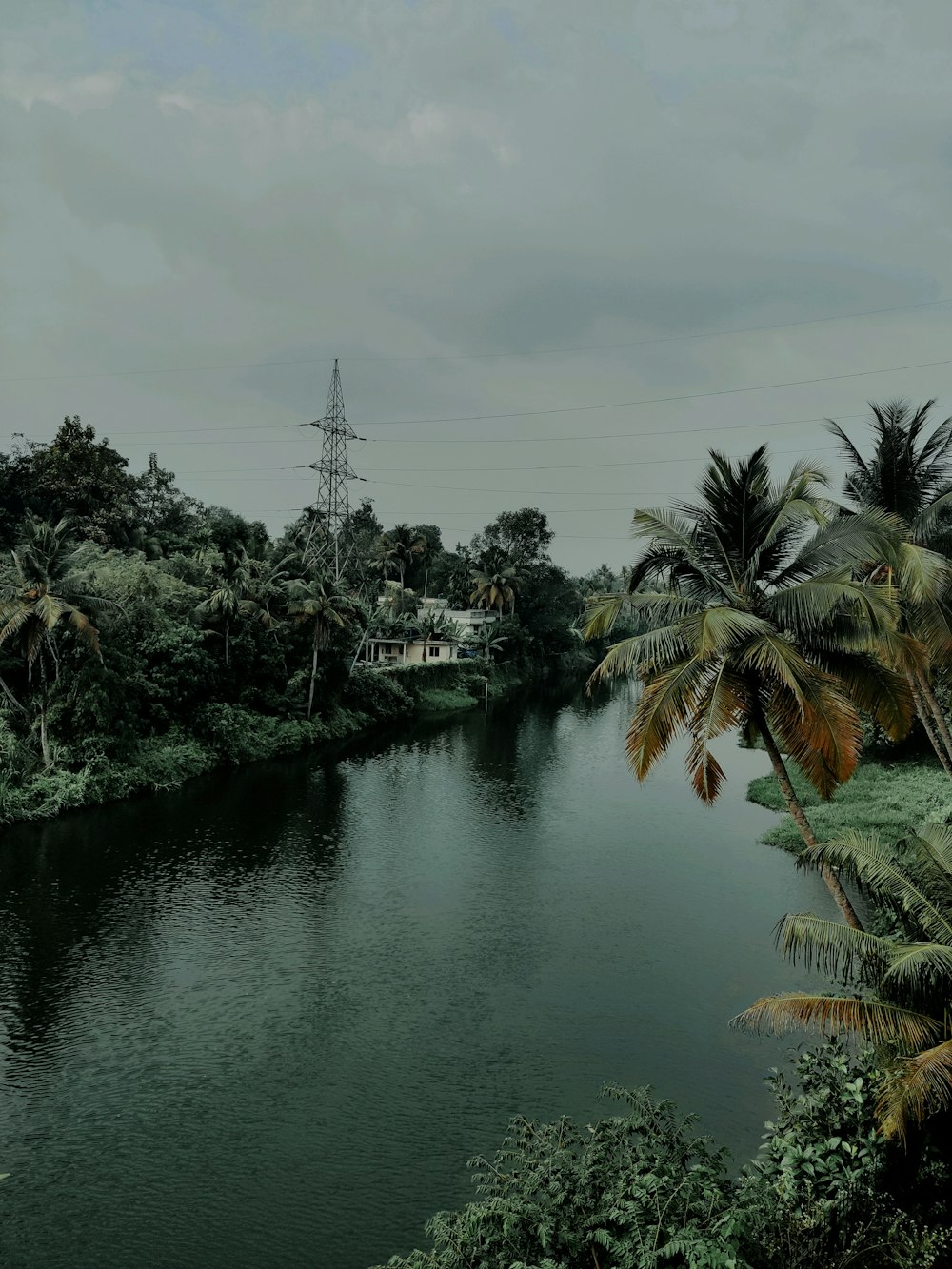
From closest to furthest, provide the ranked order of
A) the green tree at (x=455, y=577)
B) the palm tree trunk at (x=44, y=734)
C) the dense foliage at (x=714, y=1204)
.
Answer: the dense foliage at (x=714, y=1204), the palm tree trunk at (x=44, y=734), the green tree at (x=455, y=577)

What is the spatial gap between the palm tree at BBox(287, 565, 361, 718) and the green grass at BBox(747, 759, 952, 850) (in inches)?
866

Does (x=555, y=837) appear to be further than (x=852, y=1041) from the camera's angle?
Yes

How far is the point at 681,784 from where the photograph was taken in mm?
39156

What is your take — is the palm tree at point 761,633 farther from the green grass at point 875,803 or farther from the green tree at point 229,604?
the green tree at point 229,604

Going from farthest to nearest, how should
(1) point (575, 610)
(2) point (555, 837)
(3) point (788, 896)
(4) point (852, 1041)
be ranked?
(1) point (575, 610)
(2) point (555, 837)
(3) point (788, 896)
(4) point (852, 1041)

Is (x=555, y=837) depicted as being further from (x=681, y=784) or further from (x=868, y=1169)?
(x=868, y=1169)

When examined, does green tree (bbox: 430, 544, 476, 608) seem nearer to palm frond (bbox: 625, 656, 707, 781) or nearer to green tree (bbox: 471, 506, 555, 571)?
green tree (bbox: 471, 506, 555, 571)

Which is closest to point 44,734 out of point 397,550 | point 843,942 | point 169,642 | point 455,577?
point 169,642

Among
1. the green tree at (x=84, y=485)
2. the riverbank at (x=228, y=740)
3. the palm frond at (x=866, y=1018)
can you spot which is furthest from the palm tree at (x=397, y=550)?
the palm frond at (x=866, y=1018)

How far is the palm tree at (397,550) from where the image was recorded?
84.1 meters

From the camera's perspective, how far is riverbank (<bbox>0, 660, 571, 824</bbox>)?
2995cm

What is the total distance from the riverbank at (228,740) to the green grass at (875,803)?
22290mm

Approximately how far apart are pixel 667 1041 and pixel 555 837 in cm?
1373

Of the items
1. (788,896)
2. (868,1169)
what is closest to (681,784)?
(788,896)
